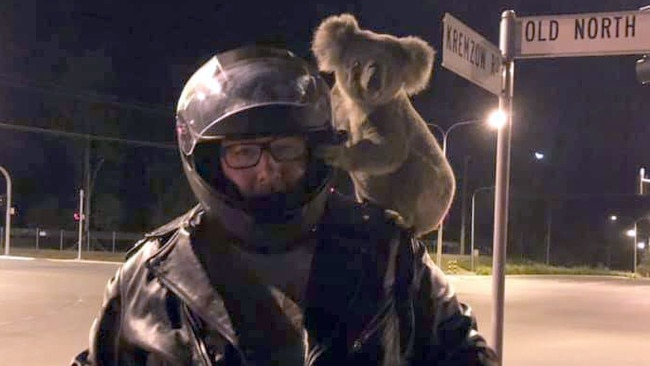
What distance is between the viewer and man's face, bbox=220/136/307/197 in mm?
1651

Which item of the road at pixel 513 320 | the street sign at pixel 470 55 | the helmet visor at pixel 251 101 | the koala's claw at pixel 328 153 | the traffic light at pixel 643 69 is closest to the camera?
the helmet visor at pixel 251 101

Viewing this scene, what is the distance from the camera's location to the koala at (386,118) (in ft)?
10.2

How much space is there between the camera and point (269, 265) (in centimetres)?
167

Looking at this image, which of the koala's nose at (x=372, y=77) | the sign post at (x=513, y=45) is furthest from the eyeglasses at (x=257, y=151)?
the sign post at (x=513, y=45)

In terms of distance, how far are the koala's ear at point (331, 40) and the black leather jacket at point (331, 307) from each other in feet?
5.87

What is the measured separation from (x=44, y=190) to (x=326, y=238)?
56.1 meters

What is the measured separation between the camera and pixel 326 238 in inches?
66.1

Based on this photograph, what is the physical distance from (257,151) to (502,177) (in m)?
4.16

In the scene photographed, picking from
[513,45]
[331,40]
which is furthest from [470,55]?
[331,40]

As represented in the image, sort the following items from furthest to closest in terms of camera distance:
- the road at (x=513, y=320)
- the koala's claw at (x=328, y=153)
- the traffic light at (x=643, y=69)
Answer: the road at (x=513, y=320), the traffic light at (x=643, y=69), the koala's claw at (x=328, y=153)

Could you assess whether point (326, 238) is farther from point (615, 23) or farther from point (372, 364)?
point (615, 23)

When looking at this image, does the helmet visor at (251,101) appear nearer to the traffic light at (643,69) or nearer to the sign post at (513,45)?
the sign post at (513,45)

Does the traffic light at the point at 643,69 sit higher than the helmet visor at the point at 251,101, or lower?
higher

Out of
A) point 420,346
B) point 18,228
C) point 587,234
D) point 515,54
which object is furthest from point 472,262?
point 587,234
